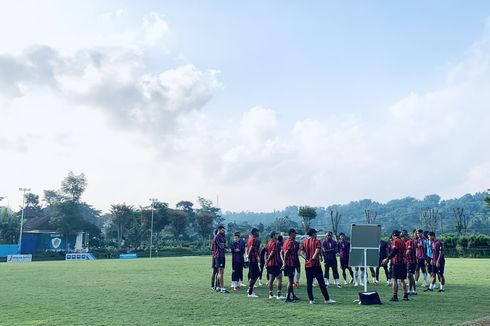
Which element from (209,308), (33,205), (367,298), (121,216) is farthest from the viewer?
(33,205)

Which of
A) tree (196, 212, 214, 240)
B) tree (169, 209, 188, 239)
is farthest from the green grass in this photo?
tree (196, 212, 214, 240)

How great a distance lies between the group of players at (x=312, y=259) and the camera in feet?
43.3

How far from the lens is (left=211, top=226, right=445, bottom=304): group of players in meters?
13.2

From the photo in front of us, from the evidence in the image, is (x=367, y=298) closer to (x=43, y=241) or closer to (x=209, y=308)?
(x=209, y=308)

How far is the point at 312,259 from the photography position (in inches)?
515

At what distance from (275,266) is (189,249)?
5958 centimetres

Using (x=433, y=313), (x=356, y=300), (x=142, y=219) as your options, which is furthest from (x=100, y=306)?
(x=142, y=219)

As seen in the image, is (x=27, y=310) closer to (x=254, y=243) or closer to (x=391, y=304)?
(x=254, y=243)

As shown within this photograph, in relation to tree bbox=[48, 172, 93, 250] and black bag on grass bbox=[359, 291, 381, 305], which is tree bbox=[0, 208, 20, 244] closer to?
tree bbox=[48, 172, 93, 250]

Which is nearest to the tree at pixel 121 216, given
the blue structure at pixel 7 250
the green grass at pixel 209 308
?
the blue structure at pixel 7 250

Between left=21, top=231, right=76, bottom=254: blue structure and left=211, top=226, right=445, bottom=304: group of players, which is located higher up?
left=211, top=226, right=445, bottom=304: group of players

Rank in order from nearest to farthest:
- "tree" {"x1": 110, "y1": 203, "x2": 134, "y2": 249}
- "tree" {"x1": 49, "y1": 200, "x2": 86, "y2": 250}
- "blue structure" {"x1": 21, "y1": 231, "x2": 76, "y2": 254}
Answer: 1. "blue structure" {"x1": 21, "y1": 231, "x2": 76, "y2": 254}
2. "tree" {"x1": 49, "y1": 200, "x2": 86, "y2": 250}
3. "tree" {"x1": 110, "y1": 203, "x2": 134, "y2": 249}

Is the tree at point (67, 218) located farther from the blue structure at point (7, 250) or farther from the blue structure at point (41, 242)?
the blue structure at point (7, 250)

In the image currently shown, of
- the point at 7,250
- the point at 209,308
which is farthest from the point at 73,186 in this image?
the point at 209,308
